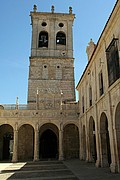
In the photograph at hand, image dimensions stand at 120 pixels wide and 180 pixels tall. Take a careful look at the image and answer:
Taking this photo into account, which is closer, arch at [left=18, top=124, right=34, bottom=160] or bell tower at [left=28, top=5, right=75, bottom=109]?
arch at [left=18, top=124, right=34, bottom=160]

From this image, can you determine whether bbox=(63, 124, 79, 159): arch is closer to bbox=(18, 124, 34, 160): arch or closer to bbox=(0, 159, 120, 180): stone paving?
bbox=(18, 124, 34, 160): arch

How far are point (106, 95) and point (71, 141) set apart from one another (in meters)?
12.6

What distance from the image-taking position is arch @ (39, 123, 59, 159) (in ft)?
79.5

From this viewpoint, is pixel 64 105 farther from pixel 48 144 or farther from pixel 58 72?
pixel 58 72

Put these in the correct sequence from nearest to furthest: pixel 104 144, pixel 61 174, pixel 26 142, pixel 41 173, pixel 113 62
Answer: pixel 113 62, pixel 61 174, pixel 41 173, pixel 104 144, pixel 26 142

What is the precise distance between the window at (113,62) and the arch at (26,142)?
1452 cm

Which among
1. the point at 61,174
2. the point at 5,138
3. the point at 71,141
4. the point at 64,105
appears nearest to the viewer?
the point at 61,174

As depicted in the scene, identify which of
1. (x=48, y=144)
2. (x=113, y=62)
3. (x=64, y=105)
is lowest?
(x=48, y=144)

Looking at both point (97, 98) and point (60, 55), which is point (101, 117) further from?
point (60, 55)

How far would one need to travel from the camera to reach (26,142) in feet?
76.9

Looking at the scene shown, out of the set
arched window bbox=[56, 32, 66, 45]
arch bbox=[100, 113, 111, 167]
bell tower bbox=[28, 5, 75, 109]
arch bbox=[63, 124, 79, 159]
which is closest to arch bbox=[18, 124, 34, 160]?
bell tower bbox=[28, 5, 75, 109]

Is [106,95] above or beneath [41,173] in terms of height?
above

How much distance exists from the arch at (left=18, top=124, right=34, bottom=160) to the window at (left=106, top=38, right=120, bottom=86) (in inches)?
572

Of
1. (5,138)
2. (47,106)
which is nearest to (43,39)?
(47,106)
